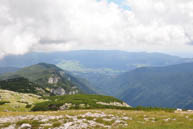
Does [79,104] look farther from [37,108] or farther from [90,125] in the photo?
[90,125]

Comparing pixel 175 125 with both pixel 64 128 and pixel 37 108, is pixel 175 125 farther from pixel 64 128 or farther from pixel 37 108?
pixel 37 108

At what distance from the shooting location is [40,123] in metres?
32.1

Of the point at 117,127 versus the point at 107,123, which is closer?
the point at 117,127

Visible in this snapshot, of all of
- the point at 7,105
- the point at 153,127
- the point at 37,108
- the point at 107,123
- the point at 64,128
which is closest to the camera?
the point at 64,128

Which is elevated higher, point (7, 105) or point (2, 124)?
point (2, 124)

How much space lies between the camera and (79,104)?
365ft

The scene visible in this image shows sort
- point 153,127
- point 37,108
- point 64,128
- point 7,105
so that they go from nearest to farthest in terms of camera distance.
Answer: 1. point 64,128
2. point 153,127
3. point 37,108
4. point 7,105

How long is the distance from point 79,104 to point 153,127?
85.1 metres

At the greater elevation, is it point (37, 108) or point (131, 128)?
point (131, 128)

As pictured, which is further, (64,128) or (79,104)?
(79,104)

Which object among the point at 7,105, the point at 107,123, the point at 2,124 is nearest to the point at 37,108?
the point at 7,105

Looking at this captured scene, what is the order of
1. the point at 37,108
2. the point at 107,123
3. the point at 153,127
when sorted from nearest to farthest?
1. the point at 153,127
2. the point at 107,123
3. the point at 37,108

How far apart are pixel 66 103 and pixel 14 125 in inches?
3345

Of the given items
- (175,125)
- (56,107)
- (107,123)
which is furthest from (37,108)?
(175,125)
